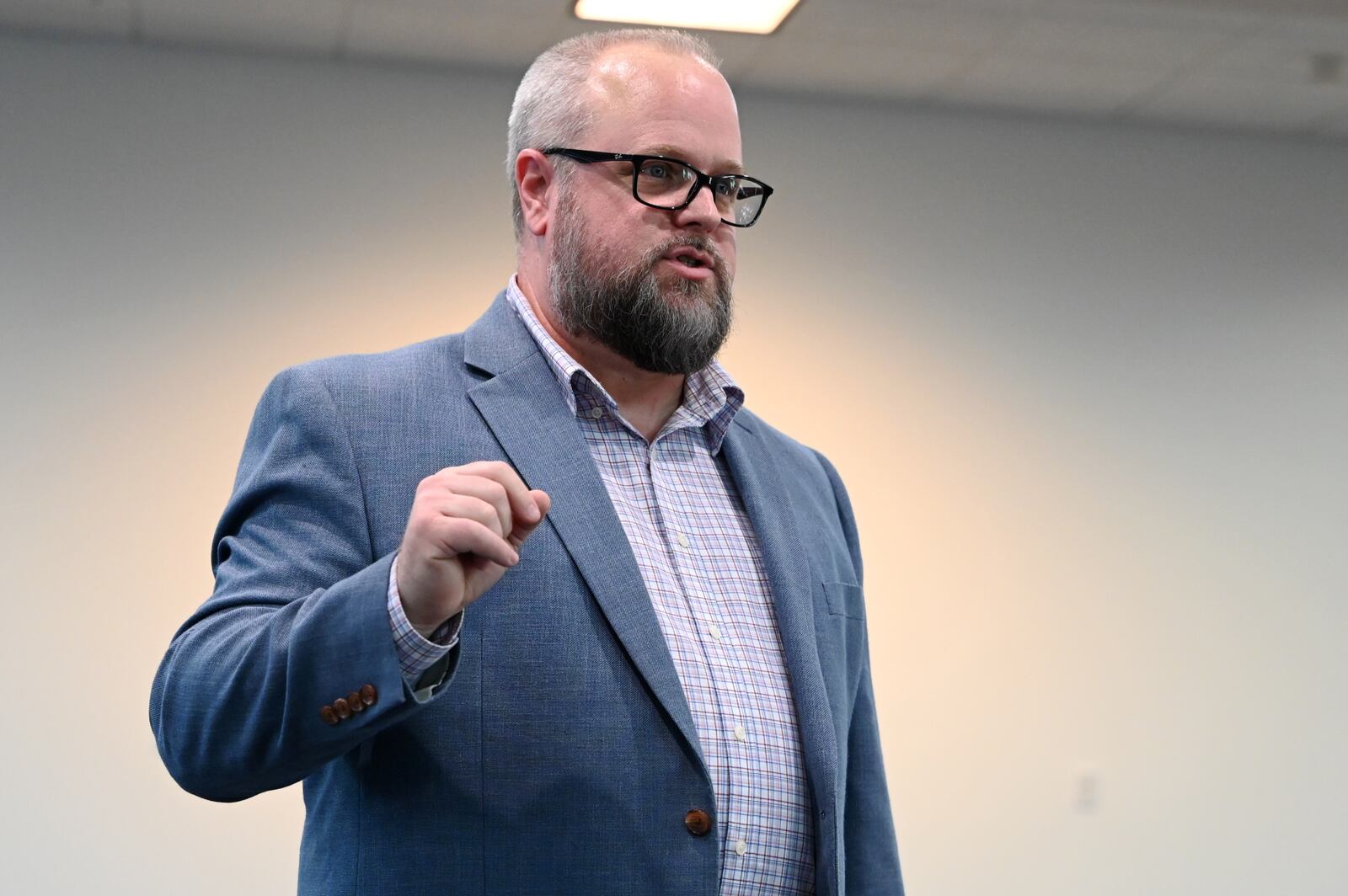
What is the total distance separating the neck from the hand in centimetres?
48

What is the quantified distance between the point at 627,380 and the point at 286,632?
1.76 feet

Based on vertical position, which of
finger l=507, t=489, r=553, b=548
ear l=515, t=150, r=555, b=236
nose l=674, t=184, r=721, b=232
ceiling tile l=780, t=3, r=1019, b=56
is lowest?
finger l=507, t=489, r=553, b=548

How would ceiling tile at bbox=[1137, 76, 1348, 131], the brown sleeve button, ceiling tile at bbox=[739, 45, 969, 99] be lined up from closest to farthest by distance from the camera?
the brown sleeve button → ceiling tile at bbox=[739, 45, 969, 99] → ceiling tile at bbox=[1137, 76, 1348, 131]

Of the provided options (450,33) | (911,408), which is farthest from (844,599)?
(911,408)

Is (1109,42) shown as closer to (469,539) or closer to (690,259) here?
(690,259)

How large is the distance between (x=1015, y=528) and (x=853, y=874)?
309cm

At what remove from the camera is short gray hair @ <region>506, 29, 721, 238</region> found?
1.58 meters

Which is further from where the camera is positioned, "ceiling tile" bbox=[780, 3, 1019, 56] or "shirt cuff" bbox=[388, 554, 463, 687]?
"ceiling tile" bbox=[780, 3, 1019, 56]

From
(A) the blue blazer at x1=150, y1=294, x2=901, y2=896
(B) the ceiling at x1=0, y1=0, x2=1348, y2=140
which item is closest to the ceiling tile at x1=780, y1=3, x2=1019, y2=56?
(B) the ceiling at x1=0, y1=0, x2=1348, y2=140

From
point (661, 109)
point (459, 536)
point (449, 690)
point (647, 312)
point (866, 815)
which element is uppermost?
point (661, 109)

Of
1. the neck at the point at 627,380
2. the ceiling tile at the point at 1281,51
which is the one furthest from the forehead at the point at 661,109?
the ceiling tile at the point at 1281,51

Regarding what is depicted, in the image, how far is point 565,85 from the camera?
5.28 ft

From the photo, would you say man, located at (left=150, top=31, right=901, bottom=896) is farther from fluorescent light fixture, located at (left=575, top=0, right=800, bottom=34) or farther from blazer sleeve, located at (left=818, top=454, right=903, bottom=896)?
fluorescent light fixture, located at (left=575, top=0, right=800, bottom=34)

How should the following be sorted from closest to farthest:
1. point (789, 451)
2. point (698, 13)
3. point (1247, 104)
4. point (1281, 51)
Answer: point (789, 451), point (698, 13), point (1281, 51), point (1247, 104)
